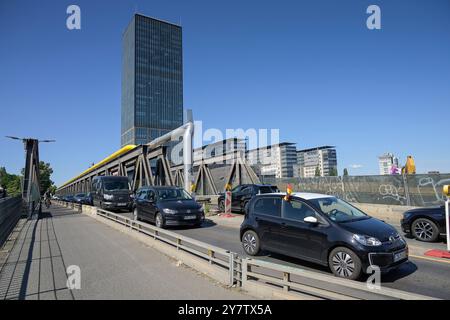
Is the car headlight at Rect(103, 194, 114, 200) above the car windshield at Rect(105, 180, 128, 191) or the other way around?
the other way around

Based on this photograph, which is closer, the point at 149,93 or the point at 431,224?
the point at 431,224

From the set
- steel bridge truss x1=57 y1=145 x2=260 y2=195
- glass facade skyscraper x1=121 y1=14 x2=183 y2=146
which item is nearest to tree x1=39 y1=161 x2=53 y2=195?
glass facade skyscraper x1=121 y1=14 x2=183 y2=146

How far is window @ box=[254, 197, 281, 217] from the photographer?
7.62 m

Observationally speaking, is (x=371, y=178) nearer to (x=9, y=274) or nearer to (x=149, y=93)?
(x=9, y=274)

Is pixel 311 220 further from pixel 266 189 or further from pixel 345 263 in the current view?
pixel 266 189

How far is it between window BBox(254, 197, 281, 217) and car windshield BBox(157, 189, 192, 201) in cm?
627

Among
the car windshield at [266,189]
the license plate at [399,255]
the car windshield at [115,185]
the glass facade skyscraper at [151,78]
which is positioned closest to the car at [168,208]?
the car windshield at [266,189]

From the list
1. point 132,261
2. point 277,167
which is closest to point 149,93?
point 277,167

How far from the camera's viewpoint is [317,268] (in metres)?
6.87

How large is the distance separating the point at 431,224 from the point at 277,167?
113 metres

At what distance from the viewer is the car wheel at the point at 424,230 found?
9.44 m

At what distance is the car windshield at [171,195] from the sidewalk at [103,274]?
349cm

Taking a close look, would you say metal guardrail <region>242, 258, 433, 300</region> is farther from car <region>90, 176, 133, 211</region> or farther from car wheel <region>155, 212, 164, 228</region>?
car <region>90, 176, 133, 211</region>

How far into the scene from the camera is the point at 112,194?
21781 mm
